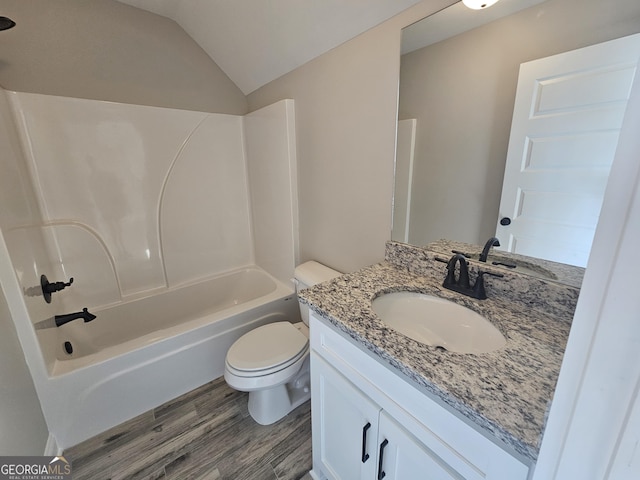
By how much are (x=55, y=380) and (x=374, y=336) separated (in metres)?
1.66

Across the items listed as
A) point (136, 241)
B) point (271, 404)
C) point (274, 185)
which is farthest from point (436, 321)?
point (136, 241)

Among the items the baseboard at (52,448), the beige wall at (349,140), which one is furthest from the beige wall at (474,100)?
the baseboard at (52,448)

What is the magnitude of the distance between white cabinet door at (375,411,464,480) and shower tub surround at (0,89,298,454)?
1281 millimetres

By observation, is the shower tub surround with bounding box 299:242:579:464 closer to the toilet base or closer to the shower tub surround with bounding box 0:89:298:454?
the toilet base

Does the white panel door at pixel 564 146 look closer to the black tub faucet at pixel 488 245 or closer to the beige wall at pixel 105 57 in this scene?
the black tub faucet at pixel 488 245

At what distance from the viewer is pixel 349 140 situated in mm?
1462

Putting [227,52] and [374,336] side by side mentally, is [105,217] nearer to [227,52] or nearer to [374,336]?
[227,52]

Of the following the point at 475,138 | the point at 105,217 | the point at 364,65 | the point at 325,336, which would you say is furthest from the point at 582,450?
the point at 105,217

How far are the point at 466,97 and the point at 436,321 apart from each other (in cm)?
90

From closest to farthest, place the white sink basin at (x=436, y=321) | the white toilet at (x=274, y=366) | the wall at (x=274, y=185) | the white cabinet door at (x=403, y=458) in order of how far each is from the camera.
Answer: the white cabinet door at (x=403, y=458) < the white sink basin at (x=436, y=321) < the white toilet at (x=274, y=366) < the wall at (x=274, y=185)

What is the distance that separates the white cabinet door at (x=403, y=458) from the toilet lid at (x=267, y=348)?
2.34ft

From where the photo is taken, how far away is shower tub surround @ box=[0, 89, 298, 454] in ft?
4.66

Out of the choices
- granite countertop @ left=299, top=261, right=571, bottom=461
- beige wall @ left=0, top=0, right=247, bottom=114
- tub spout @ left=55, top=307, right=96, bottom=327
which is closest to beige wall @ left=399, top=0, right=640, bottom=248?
granite countertop @ left=299, top=261, right=571, bottom=461

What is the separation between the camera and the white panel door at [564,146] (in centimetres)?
76
